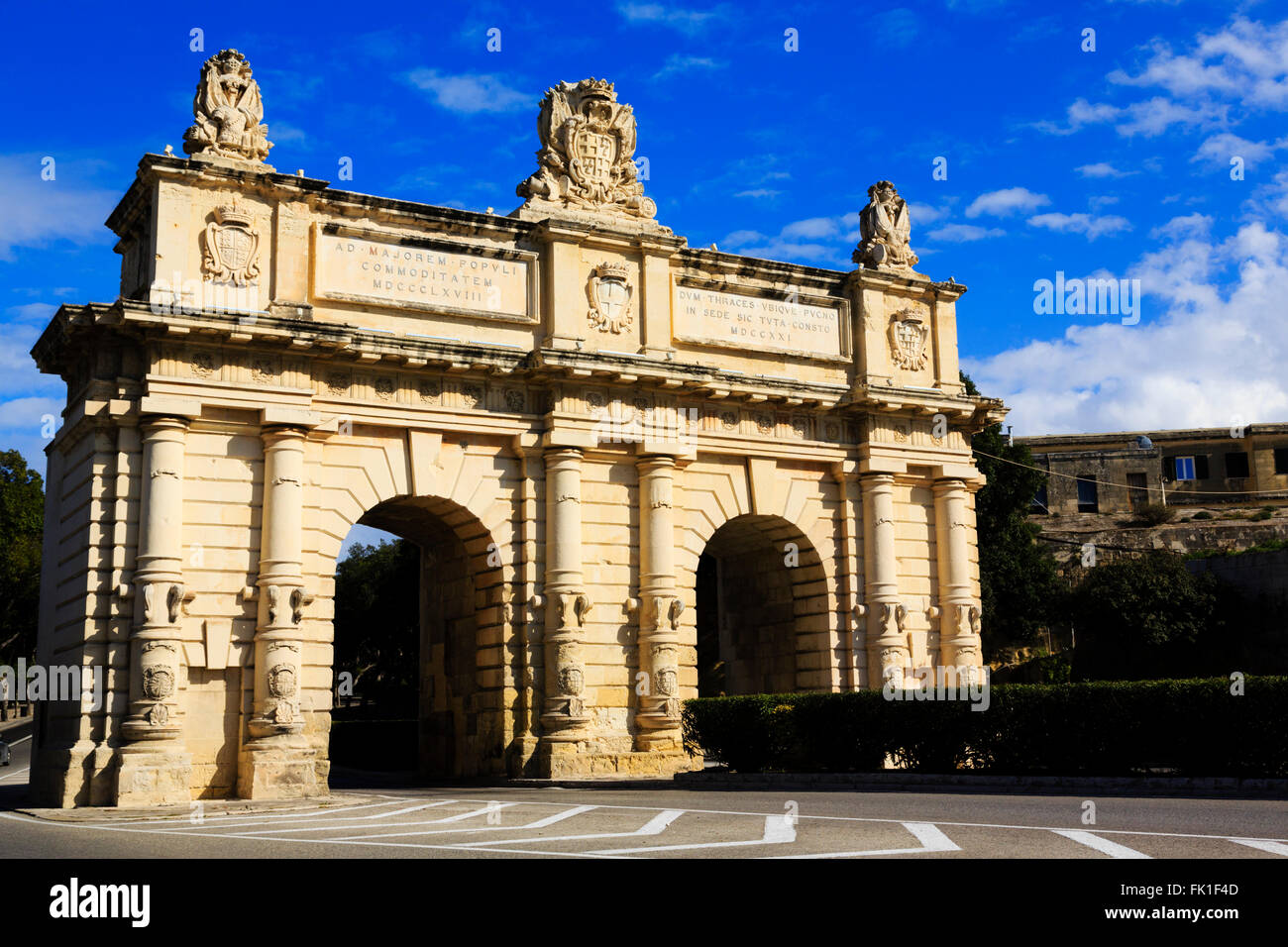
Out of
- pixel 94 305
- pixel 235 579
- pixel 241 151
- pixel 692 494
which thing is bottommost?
pixel 235 579

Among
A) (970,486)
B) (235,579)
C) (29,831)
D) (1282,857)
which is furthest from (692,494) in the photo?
(1282,857)

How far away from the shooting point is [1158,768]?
19.1 metres

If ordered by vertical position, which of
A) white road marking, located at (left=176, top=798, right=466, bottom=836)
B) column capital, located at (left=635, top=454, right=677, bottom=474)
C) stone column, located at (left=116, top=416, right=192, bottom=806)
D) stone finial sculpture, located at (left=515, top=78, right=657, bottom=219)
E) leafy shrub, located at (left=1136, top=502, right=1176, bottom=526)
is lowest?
white road marking, located at (left=176, top=798, right=466, bottom=836)

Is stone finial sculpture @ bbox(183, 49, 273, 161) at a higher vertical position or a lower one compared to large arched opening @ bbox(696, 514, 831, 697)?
higher

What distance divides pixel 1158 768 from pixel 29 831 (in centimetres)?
1599

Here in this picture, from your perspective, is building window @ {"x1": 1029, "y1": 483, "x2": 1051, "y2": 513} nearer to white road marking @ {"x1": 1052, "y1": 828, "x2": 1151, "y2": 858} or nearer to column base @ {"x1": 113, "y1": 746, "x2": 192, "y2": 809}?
column base @ {"x1": 113, "y1": 746, "x2": 192, "y2": 809}

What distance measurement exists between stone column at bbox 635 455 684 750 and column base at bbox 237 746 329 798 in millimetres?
6478

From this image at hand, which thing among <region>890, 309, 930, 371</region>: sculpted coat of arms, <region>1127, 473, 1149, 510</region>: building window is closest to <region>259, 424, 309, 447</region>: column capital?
<region>890, 309, 930, 371</region>: sculpted coat of arms

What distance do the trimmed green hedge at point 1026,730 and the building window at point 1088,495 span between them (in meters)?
43.2

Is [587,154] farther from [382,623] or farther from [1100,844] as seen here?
[382,623]

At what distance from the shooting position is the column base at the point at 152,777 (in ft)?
60.1

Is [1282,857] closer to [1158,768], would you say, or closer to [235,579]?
[1158,768]

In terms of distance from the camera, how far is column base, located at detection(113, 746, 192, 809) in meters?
18.3
